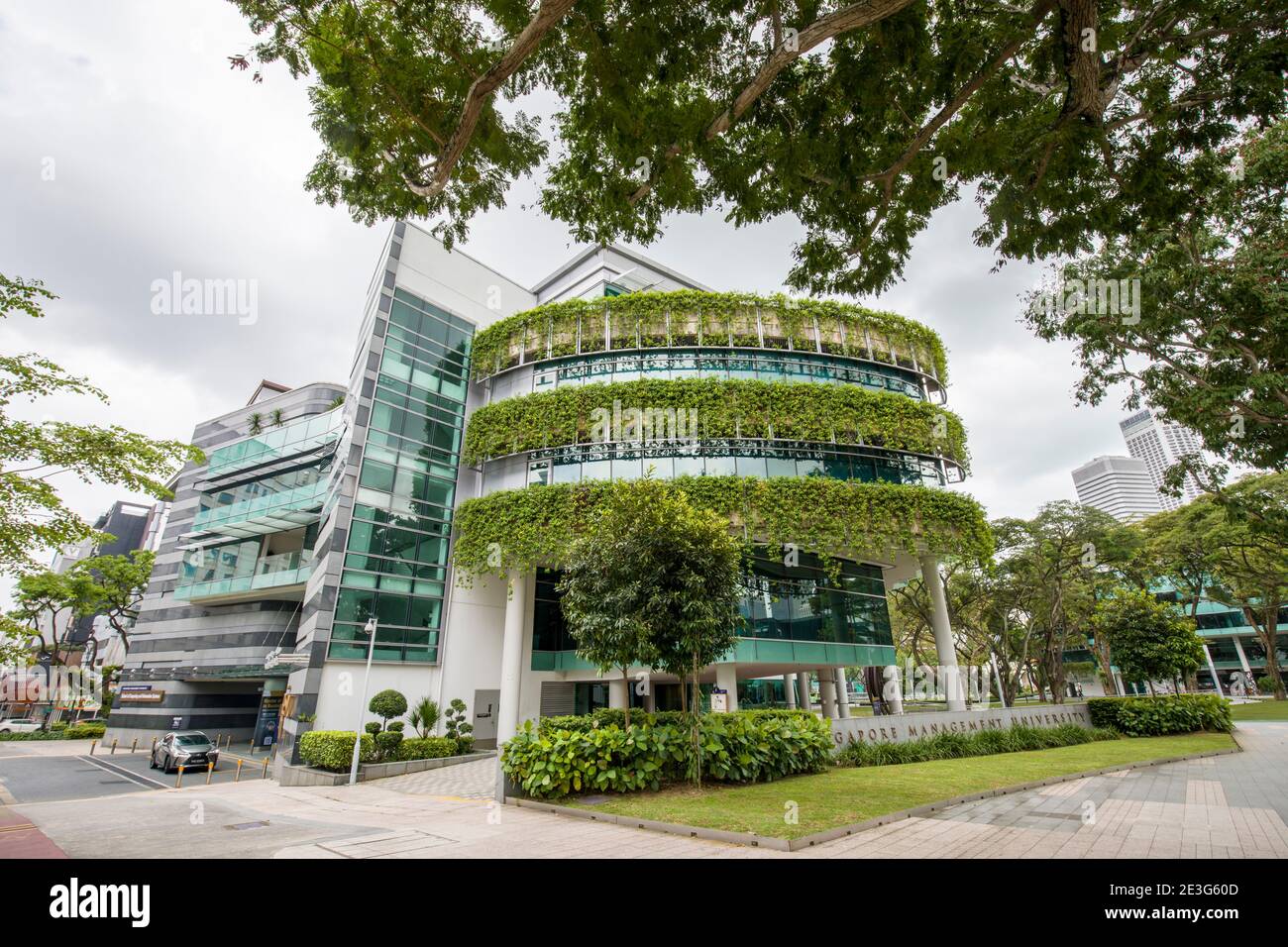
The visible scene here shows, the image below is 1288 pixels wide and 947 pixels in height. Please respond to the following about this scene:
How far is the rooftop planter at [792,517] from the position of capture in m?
22.2

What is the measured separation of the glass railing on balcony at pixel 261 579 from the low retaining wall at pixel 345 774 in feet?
43.5

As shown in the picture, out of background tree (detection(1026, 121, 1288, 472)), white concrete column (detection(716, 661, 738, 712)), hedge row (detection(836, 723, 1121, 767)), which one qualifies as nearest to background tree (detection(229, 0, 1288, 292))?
background tree (detection(1026, 121, 1288, 472))

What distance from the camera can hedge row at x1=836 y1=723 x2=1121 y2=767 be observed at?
15.6 meters

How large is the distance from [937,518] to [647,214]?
19.8 metres

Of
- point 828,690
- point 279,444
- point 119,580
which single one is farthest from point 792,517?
point 119,580

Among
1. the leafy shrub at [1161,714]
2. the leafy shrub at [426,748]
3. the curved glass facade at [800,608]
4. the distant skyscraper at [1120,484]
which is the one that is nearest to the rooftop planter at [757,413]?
the curved glass facade at [800,608]

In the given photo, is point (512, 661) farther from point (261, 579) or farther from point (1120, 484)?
point (1120, 484)

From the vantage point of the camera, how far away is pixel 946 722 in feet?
61.1

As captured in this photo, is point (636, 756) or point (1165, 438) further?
point (1165, 438)

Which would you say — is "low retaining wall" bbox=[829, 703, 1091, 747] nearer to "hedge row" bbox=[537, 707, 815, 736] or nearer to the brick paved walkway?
the brick paved walkway

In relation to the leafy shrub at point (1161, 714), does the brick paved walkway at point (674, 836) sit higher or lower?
lower

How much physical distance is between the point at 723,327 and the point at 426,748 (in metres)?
20.6

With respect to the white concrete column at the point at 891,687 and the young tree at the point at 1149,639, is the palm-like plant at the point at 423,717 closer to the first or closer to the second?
the white concrete column at the point at 891,687

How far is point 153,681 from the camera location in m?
35.8
